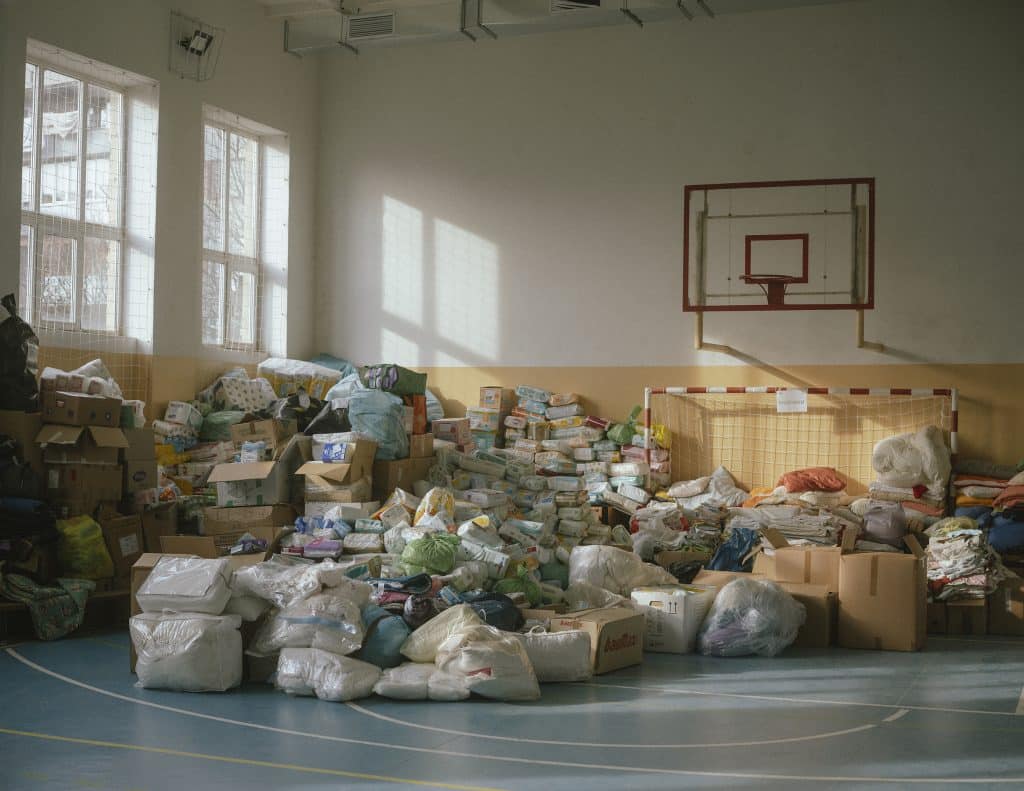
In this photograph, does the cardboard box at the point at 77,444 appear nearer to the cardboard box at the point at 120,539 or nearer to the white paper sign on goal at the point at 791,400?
the cardboard box at the point at 120,539

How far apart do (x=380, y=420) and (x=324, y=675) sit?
3608 mm

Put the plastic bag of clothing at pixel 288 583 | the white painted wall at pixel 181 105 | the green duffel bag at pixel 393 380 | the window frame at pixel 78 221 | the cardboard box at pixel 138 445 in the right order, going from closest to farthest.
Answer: the plastic bag of clothing at pixel 288 583
the cardboard box at pixel 138 445
the white painted wall at pixel 181 105
the green duffel bag at pixel 393 380
the window frame at pixel 78 221

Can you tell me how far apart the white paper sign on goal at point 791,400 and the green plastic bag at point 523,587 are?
14.3 feet

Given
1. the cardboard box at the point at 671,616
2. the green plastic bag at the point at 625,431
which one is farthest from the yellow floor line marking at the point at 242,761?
the green plastic bag at the point at 625,431

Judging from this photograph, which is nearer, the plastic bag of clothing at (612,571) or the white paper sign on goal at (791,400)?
the plastic bag of clothing at (612,571)

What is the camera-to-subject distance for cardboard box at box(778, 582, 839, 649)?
23.6ft

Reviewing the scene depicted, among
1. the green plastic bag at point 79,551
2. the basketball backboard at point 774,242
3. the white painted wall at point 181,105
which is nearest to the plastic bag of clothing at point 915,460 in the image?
the basketball backboard at point 774,242

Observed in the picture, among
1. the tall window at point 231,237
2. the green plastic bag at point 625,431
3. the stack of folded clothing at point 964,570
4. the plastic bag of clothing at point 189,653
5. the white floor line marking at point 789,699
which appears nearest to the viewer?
the white floor line marking at point 789,699

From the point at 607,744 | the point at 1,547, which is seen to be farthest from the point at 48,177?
the point at 607,744

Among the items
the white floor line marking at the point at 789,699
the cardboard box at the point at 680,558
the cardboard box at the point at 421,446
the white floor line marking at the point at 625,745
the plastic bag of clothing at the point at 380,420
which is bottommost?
the white floor line marking at the point at 789,699

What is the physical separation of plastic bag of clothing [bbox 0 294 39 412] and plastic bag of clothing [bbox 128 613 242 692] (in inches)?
114

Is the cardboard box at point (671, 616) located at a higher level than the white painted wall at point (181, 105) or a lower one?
lower

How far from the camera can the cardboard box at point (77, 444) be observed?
7766 millimetres

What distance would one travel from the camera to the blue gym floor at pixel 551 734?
4227 millimetres
